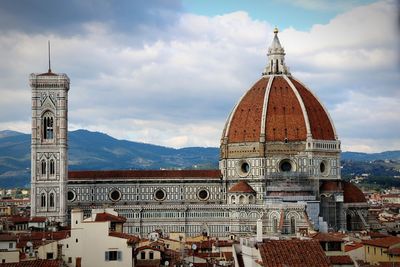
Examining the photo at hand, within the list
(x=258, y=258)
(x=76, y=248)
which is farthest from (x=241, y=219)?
(x=258, y=258)

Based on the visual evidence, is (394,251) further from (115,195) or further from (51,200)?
(115,195)

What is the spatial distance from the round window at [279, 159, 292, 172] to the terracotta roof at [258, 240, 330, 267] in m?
87.2

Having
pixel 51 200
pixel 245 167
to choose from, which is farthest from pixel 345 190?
pixel 51 200

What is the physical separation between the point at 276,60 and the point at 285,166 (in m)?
15.7

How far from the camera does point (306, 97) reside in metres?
129

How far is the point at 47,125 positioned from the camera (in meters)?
118

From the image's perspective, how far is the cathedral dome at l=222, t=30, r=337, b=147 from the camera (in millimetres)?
126250

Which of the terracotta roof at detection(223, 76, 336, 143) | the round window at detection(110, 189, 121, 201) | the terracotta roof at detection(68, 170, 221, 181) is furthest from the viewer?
the terracotta roof at detection(223, 76, 336, 143)

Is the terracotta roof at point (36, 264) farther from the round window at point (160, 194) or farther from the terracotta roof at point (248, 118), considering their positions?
the terracotta roof at point (248, 118)

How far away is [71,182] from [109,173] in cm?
512

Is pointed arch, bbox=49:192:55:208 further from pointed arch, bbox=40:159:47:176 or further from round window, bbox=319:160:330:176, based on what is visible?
round window, bbox=319:160:330:176

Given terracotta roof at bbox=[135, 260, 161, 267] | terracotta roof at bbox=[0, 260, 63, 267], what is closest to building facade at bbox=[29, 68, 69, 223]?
terracotta roof at bbox=[135, 260, 161, 267]

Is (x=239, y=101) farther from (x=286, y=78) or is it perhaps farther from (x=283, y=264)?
(x=283, y=264)

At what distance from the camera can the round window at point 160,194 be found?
124375 millimetres
